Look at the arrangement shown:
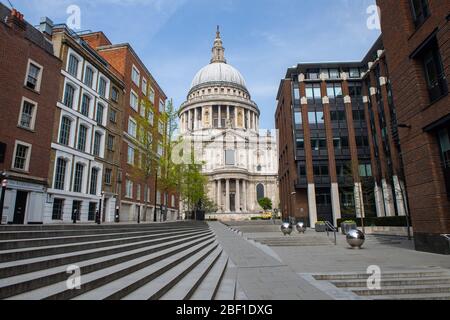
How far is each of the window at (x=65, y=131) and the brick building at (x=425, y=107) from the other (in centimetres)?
2445

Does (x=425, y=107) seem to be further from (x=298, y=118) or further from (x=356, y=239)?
(x=298, y=118)

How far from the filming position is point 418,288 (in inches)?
Result: 312

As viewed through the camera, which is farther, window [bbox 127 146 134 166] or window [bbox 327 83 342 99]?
window [bbox 327 83 342 99]

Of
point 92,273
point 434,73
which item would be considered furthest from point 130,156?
point 434,73

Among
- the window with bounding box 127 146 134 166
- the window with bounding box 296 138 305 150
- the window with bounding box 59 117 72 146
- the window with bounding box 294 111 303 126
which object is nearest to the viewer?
the window with bounding box 59 117 72 146

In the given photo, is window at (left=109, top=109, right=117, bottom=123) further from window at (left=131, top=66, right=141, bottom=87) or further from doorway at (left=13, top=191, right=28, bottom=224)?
doorway at (left=13, top=191, right=28, bottom=224)

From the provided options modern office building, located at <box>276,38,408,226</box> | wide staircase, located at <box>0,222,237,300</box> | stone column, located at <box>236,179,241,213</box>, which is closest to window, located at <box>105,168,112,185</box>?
wide staircase, located at <box>0,222,237,300</box>

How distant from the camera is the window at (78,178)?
930 inches

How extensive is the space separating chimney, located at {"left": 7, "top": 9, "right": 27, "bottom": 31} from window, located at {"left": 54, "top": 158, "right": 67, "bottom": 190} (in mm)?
9652

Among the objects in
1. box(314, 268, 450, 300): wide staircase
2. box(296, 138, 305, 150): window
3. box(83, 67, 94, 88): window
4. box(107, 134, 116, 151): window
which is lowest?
box(314, 268, 450, 300): wide staircase

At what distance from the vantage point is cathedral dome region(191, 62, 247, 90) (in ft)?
361

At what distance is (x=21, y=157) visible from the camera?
731 inches

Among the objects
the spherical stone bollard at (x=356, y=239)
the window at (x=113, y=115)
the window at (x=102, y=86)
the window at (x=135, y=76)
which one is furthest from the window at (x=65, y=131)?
the spherical stone bollard at (x=356, y=239)
